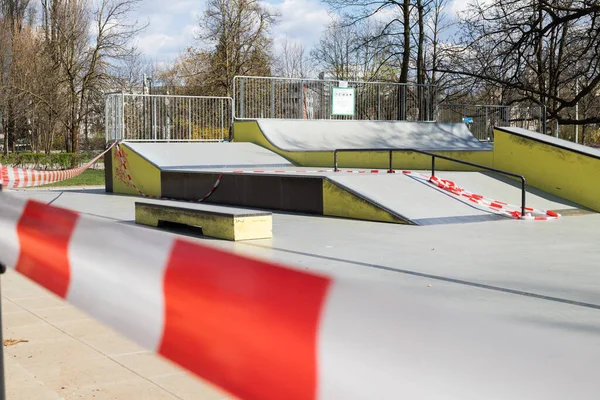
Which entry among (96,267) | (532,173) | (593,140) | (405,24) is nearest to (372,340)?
(96,267)

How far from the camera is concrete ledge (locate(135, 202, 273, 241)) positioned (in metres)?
10.2

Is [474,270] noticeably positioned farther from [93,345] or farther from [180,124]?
[180,124]

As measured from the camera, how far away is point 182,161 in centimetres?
2020

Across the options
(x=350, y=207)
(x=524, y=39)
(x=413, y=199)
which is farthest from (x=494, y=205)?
(x=524, y=39)

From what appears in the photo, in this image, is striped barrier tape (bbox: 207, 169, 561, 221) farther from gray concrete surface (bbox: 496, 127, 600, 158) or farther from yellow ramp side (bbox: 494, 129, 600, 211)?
gray concrete surface (bbox: 496, 127, 600, 158)

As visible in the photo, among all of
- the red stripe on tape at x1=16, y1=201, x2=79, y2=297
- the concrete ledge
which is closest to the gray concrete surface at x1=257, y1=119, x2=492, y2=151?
the concrete ledge

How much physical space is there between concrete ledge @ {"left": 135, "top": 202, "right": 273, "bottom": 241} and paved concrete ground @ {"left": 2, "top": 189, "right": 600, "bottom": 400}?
0.82ft

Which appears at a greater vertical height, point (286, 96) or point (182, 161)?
point (286, 96)

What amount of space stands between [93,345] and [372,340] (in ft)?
14.0

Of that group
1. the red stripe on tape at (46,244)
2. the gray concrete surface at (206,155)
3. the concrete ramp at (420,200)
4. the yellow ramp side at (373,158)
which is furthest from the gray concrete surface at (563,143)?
the red stripe on tape at (46,244)

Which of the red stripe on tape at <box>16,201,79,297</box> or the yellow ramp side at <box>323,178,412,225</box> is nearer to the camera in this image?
the red stripe on tape at <box>16,201,79,297</box>

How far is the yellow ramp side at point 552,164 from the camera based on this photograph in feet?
48.4

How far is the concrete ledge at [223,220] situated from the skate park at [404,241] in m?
0.03

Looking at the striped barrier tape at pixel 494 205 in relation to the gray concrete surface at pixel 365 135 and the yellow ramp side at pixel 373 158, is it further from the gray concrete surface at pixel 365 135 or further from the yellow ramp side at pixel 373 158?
the gray concrete surface at pixel 365 135
